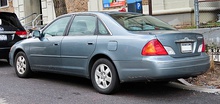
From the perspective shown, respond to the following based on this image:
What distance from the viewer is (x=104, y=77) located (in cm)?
579

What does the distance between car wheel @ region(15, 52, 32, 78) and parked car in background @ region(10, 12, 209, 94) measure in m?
0.53

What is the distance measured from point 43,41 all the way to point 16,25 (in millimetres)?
3203

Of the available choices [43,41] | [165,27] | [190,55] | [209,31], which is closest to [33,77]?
[43,41]

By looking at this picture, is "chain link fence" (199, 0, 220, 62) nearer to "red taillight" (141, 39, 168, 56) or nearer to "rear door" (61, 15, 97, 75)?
"red taillight" (141, 39, 168, 56)

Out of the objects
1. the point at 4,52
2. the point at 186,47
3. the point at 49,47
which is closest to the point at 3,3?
the point at 4,52

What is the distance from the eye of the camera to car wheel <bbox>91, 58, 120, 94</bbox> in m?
5.61

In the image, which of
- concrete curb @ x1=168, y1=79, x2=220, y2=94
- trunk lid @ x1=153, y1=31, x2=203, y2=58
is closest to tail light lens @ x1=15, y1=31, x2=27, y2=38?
concrete curb @ x1=168, y1=79, x2=220, y2=94

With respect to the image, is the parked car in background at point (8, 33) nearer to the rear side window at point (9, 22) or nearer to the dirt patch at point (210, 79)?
the rear side window at point (9, 22)

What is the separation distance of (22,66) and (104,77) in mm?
2738

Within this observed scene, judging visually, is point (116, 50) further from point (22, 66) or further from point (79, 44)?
point (22, 66)

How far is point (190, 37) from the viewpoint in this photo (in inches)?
220

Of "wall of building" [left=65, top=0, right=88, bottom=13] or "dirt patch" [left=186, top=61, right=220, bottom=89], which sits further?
"wall of building" [left=65, top=0, right=88, bottom=13]

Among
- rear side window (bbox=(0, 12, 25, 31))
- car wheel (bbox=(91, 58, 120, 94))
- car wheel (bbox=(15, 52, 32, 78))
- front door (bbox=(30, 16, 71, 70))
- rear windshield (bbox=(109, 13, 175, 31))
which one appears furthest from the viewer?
rear side window (bbox=(0, 12, 25, 31))

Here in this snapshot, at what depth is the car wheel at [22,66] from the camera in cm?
758
